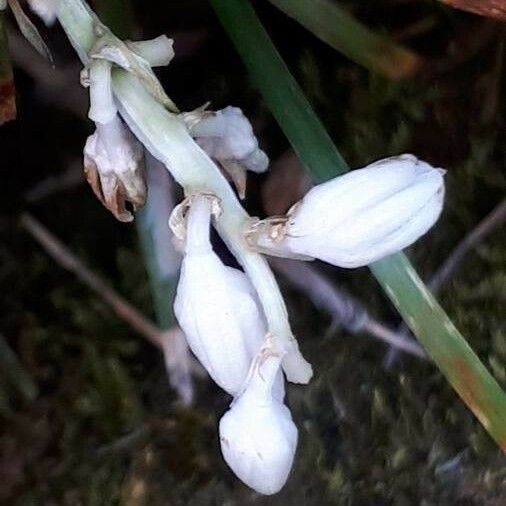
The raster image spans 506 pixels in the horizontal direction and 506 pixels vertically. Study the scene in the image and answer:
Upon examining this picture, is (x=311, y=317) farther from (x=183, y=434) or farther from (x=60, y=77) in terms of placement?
(x=60, y=77)

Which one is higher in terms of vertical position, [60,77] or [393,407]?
[60,77]

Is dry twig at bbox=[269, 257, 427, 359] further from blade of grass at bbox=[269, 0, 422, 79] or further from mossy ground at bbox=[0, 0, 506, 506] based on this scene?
blade of grass at bbox=[269, 0, 422, 79]

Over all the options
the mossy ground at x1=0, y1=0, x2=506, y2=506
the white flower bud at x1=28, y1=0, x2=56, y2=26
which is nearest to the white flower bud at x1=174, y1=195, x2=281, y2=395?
the white flower bud at x1=28, y1=0, x2=56, y2=26

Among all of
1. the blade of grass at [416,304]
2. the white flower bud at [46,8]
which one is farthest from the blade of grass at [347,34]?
the white flower bud at [46,8]

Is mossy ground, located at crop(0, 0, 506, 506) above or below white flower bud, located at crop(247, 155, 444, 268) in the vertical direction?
below

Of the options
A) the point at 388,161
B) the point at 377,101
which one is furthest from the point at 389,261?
the point at 377,101

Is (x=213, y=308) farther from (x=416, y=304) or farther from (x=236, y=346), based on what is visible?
(x=416, y=304)

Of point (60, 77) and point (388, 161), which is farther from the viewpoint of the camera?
point (60, 77)

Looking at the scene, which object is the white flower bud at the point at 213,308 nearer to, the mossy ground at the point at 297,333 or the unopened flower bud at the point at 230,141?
the unopened flower bud at the point at 230,141
